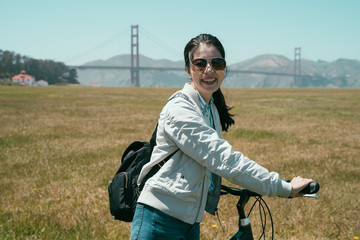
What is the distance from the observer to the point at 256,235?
14.2 ft

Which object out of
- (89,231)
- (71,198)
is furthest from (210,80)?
(71,198)

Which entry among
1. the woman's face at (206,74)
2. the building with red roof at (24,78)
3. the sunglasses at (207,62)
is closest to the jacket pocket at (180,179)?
the woman's face at (206,74)

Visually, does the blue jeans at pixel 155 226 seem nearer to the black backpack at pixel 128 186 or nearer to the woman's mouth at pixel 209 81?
the black backpack at pixel 128 186

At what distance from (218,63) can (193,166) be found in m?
0.59

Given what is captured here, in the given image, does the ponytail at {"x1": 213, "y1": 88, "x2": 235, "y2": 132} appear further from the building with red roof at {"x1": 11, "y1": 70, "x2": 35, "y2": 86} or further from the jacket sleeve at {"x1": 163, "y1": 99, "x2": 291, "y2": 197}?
the building with red roof at {"x1": 11, "y1": 70, "x2": 35, "y2": 86}

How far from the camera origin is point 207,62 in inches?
82.4

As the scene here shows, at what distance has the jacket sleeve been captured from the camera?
1864 millimetres

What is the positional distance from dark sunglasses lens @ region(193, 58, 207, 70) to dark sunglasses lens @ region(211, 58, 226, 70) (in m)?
0.05

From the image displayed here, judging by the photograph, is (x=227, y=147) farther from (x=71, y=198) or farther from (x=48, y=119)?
(x=48, y=119)

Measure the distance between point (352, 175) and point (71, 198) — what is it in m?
4.81

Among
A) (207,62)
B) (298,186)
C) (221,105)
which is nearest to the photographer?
(298,186)

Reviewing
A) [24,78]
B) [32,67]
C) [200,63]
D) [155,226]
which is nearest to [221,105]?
[200,63]

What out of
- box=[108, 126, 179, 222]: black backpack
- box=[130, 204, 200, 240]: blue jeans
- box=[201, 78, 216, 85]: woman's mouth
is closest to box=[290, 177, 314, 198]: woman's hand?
box=[130, 204, 200, 240]: blue jeans

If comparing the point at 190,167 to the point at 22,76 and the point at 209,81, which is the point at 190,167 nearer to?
the point at 209,81
